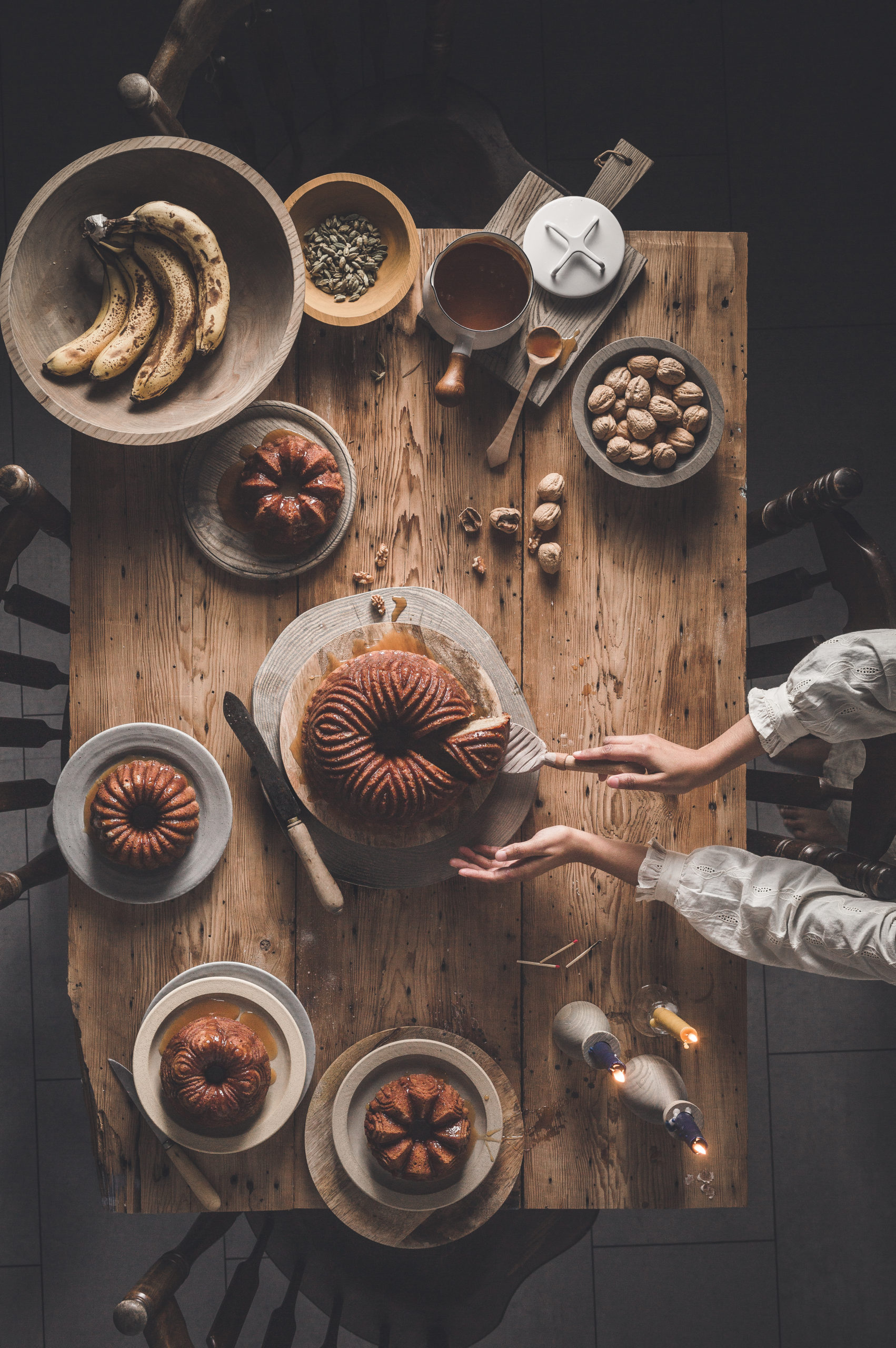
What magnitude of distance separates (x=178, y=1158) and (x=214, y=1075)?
336 millimetres

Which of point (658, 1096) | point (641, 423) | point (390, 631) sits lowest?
point (658, 1096)

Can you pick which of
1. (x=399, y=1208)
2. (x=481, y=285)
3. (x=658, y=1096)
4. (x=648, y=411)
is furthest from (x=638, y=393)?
(x=399, y=1208)

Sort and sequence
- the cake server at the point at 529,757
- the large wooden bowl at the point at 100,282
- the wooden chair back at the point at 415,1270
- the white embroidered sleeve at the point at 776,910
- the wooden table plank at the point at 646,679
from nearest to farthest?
the white embroidered sleeve at the point at 776,910, the large wooden bowl at the point at 100,282, the cake server at the point at 529,757, the wooden table plank at the point at 646,679, the wooden chair back at the point at 415,1270

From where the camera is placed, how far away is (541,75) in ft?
11.4

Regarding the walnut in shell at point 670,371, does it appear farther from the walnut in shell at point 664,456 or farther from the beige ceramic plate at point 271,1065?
the beige ceramic plate at point 271,1065

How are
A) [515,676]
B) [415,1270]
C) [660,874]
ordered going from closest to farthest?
[660,874], [515,676], [415,1270]

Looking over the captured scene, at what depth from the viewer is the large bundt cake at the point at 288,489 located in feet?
7.85

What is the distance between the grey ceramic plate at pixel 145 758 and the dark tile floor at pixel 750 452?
1.30 metres

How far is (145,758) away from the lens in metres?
2.43

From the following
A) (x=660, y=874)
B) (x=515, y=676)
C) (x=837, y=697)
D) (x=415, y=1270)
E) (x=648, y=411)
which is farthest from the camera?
(x=415, y=1270)

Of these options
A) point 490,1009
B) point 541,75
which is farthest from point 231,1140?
point 541,75

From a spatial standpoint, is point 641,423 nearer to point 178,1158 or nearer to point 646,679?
point 646,679

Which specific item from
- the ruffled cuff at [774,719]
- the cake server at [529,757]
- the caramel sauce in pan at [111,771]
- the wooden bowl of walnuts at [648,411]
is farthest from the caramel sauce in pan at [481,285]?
the caramel sauce in pan at [111,771]

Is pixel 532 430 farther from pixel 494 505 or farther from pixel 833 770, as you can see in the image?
pixel 833 770
